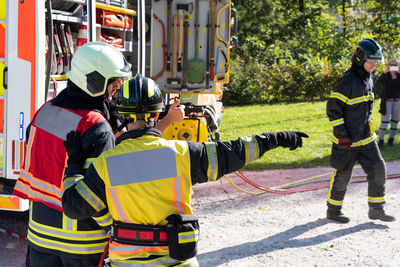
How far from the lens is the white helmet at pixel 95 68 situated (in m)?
2.90

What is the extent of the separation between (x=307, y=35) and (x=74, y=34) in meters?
20.5

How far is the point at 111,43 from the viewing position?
6.20 m

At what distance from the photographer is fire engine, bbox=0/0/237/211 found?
445 centimetres

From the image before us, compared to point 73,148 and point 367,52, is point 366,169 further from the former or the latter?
point 73,148

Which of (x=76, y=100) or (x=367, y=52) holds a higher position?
(x=367, y=52)

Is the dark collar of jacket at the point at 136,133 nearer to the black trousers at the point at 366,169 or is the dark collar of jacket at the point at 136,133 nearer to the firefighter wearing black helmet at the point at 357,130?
the firefighter wearing black helmet at the point at 357,130

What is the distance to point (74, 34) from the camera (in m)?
5.52

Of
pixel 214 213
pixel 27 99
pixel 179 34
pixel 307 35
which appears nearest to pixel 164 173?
pixel 27 99

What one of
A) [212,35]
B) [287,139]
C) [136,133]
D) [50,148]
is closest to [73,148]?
[50,148]

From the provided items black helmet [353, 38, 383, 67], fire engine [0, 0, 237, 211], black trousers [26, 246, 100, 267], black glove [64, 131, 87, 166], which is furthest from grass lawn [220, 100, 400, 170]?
black glove [64, 131, 87, 166]

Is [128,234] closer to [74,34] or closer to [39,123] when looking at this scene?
[39,123]

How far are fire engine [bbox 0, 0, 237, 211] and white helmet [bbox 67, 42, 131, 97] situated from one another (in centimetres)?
161

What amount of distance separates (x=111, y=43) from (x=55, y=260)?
3.76 metres

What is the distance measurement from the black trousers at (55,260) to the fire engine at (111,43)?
1710mm
